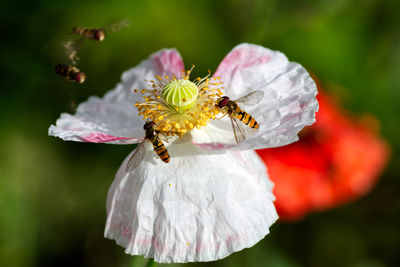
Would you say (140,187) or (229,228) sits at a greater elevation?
(140,187)

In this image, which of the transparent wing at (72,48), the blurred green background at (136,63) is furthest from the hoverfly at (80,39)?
the blurred green background at (136,63)

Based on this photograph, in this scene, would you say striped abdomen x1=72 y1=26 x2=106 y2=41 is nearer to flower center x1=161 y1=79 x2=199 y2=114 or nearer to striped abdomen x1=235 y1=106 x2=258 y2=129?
flower center x1=161 y1=79 x2=199 y2=114

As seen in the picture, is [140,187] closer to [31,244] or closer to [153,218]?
[153,218]

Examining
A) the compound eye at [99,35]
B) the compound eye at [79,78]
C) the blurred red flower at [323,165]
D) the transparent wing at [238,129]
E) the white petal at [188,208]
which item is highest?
the compound eye at [99,35]

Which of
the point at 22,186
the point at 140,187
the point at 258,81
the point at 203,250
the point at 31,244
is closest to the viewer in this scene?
the point at 203,250

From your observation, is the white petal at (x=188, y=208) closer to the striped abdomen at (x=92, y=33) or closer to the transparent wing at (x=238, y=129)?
the transparent wing at (x=238, y=129)

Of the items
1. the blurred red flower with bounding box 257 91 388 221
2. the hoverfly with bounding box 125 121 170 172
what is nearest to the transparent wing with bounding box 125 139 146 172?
the hoverfly with bounding box 125 121 170 172

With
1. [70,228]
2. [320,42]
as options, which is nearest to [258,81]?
[70,228]
